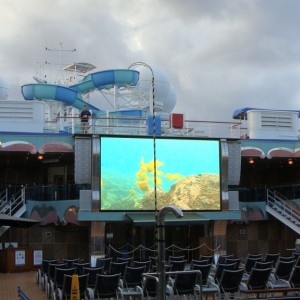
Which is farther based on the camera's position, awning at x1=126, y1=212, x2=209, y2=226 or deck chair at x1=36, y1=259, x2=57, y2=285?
awning at x1=126, y1=212, x2=209, y2=226

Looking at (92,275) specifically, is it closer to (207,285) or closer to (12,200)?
(207,285)

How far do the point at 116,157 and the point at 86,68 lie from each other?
1837 cm

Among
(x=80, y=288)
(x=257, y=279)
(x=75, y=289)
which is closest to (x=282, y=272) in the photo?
(x=257, y=279)

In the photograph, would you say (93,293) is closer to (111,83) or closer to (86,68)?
(111,83)

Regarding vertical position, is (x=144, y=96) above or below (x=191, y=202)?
above

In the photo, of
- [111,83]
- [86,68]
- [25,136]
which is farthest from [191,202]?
[86,68]

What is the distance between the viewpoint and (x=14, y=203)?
26.5 metres

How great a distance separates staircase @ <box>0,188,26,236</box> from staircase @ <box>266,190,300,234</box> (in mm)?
11727

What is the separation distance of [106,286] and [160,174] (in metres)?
12.8

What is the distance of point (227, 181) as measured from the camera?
27000 mm

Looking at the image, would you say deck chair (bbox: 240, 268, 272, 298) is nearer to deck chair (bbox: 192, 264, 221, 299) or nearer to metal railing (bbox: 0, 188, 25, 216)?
deck chair (bbox: 192, 264, 221, 299)

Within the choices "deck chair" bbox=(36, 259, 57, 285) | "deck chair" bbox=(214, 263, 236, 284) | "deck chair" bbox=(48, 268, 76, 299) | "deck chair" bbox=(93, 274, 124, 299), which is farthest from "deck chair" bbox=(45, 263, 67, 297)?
"deck chair" bbox=(214, 263, 236, 284)

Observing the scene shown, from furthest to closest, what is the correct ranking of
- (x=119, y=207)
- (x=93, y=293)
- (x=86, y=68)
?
(x=86, y=68) → (x=119, y=207) → (x=93, y=293)

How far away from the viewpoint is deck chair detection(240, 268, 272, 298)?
14.0 meters
